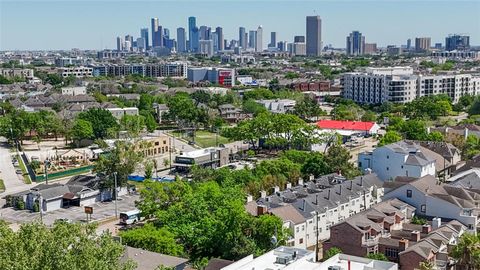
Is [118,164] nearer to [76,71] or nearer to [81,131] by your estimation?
[81,131]

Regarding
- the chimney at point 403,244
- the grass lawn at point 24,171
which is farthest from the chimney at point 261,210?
the grass lawn at point 24,171

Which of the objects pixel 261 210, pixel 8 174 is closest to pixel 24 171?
pixel 8 174

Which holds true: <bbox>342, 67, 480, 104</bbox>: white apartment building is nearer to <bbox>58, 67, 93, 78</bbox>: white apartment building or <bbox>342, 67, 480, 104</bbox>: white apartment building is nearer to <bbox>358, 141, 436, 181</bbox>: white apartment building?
<bbox>358, 141, 436, 181</bbox>: white apartment building

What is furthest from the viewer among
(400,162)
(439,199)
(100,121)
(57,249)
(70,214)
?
(100,121)

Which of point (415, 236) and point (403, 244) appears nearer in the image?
point (403, 244)

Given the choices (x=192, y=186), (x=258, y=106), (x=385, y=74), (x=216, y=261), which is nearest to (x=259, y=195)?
(x=192, y=186)

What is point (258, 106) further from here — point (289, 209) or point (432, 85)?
point (289, 209)

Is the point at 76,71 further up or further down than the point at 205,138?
further up

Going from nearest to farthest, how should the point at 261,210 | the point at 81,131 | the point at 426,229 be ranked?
the point at 426,229
the point at 261,210
the point at 81,131
